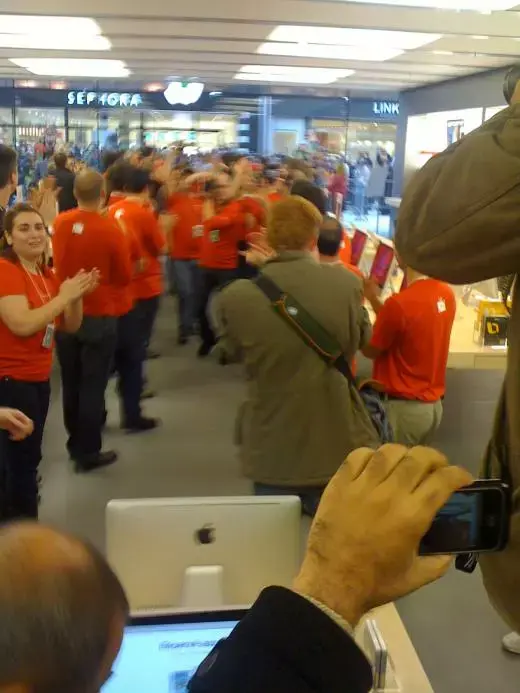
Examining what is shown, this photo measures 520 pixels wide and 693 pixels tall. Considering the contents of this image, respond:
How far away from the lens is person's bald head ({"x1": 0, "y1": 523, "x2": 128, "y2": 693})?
1.89 ft

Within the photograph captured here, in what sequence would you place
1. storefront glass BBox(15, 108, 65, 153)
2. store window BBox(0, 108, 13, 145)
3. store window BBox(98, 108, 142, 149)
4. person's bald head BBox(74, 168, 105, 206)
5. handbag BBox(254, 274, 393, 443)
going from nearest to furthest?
handbag BBox(254, 274, 393, 443) < person's bald head BBox(74, 168, 105, 206) < store window BBox(0, 108, 13, 145) < storefront glass BBox(15, 108, 65, 153) < store window BBox(98, 108, 142, 149)

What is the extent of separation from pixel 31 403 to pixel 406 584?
2.71 meters

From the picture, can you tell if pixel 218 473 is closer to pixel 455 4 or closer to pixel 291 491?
pixel 291 491

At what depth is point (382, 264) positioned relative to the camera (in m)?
5.03

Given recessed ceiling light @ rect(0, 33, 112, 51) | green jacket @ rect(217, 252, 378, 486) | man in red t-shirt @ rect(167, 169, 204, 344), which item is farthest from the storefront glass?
green jacket @ rect(217, 252, 378, 486)

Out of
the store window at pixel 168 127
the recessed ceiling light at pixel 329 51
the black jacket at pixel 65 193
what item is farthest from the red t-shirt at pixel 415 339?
the store window at pixel 168 127

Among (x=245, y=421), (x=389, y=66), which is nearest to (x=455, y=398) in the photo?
(x=245, y=421)

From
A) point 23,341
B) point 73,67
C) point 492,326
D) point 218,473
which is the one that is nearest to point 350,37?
point 492,326

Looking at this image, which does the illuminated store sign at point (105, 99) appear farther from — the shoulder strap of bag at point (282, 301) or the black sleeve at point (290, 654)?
the black sleeve at point (290, 654)

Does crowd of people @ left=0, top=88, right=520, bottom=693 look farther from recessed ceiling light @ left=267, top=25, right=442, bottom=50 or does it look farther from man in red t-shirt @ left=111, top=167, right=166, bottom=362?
recessed ceiling light @ left=267, top=25, right=442, bottom=50

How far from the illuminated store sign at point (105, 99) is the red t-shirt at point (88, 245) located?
1098 centimetres

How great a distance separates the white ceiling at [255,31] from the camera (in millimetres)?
5566

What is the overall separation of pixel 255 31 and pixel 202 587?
233 inches

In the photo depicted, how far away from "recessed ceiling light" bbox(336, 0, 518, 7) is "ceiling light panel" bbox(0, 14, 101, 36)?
2399 millimetres
